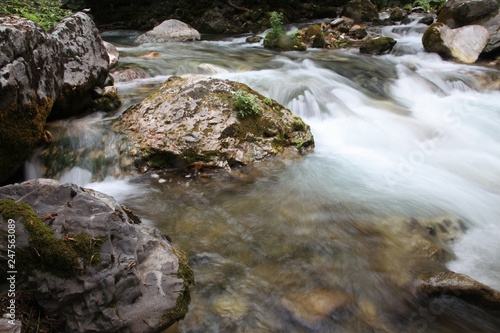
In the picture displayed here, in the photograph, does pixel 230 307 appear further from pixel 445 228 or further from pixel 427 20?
pixel 427 20

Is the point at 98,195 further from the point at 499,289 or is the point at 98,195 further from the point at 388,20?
the point at 388,20

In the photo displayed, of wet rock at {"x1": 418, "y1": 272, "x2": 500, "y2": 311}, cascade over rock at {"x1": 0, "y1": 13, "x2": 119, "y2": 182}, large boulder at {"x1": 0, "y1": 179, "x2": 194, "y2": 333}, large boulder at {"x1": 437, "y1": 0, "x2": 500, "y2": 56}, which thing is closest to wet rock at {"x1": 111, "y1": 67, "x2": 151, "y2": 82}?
cascade over rock at {"x1": 0, "y1": 13, "x2": 119, "y2": 182}

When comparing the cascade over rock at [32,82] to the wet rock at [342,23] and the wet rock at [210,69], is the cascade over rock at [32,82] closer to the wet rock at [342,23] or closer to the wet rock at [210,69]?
the wet rock at [210,69]

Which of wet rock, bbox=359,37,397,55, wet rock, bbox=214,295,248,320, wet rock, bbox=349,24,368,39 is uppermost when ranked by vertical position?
wet rock, bbox=349,24,368,39

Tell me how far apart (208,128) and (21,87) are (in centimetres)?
254

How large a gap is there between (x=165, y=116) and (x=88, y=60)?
6.13ft

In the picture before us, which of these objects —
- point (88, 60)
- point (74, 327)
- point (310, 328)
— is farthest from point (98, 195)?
point (88, 60)

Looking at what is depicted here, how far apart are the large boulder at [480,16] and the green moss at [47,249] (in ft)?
44.5

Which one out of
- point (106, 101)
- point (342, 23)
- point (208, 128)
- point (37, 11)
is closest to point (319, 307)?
point (208, 128)

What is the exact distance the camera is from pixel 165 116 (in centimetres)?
574

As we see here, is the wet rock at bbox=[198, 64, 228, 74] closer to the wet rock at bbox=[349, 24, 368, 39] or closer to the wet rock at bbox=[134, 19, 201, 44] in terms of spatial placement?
the wet rock at bbox=[134, 19, 201, 44]

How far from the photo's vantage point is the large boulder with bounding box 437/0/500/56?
11.6 metres

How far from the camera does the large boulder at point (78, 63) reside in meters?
5.76

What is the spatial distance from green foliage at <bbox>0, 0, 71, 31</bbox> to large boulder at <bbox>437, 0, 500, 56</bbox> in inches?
500
